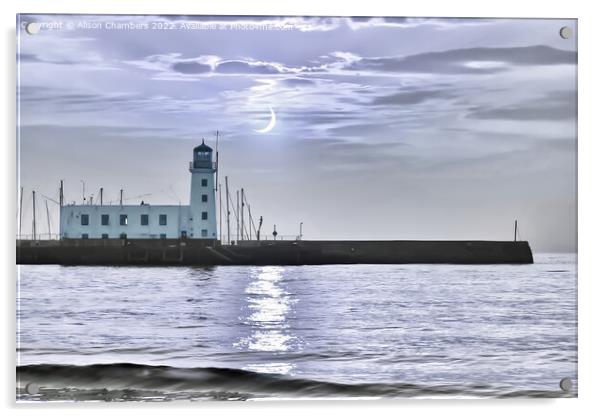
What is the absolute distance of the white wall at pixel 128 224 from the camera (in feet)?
20.6

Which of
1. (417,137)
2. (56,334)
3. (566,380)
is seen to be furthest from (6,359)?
(566,380)

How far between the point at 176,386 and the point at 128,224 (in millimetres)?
1097

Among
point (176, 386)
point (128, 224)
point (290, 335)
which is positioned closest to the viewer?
point (176, 386)

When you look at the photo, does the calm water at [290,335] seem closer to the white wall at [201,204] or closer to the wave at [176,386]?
the wave at [176,386]

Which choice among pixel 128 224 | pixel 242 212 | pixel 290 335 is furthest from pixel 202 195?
pixel 290 335

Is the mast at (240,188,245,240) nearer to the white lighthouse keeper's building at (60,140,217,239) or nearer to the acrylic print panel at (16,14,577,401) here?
the acrylic print panel at (16,14,577,401)

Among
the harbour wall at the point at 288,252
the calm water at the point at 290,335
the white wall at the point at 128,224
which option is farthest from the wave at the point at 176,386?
the white wall at the point at 128,224

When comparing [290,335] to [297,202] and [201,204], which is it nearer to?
[297,202]

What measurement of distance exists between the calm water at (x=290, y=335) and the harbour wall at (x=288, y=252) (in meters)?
0.08

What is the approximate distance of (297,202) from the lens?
6395mm

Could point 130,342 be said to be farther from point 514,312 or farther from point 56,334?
point 514,312

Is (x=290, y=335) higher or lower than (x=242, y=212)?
lower

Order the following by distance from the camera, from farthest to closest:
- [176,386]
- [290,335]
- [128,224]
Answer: [128,224] → [290,335] → [176,386]

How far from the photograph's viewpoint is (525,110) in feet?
20.8
